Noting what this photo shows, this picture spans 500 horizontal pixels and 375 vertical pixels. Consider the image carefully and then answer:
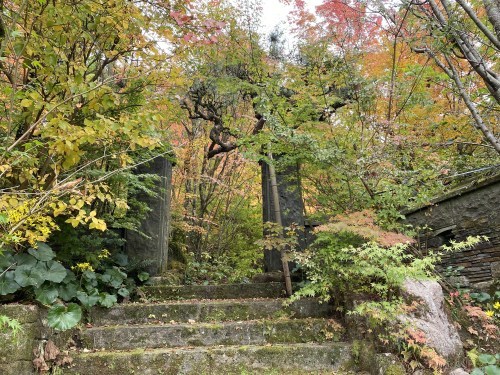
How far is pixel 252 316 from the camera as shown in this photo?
3674mm

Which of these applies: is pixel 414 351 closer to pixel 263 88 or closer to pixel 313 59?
pixel 263 88

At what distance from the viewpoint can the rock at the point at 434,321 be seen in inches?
103

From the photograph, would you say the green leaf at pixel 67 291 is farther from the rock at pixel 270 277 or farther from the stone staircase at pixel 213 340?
the rock at pixel 270 277

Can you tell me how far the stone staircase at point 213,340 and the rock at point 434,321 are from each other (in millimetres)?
655

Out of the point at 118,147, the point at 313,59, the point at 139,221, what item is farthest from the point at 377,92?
the point at 139,221

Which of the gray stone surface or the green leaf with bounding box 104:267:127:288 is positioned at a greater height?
the gray stone surface

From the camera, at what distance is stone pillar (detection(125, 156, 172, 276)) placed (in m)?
5.04

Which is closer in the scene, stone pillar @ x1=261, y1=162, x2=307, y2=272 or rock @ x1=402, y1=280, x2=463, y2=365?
rock @ x1=402, y1=280, x2=463, y2=365

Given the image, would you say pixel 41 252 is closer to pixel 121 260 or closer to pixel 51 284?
pixel 51 284

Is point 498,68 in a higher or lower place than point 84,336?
higher

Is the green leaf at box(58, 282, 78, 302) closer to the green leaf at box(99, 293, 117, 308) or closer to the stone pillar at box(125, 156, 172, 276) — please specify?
the green leaf at box(99, 293, 117, 308)

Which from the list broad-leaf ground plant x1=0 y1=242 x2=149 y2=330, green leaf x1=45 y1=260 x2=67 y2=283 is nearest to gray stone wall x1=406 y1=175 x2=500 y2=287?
broad-leaf ground plant x1=0 y1=242 x2=149 y2=330

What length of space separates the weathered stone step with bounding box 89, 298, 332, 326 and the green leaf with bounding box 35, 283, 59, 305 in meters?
0.69

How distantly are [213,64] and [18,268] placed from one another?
405 centimetres
